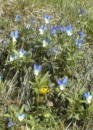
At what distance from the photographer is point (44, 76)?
3.81 metres

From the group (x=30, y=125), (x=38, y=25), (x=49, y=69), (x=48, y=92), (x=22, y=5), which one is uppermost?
(x=22, y=5)

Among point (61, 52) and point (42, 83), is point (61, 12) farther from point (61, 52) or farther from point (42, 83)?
point (42, 83)

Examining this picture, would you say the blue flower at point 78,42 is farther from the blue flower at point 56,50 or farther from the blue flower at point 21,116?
the blue flower at point 21,116

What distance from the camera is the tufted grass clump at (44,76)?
3.76 metres

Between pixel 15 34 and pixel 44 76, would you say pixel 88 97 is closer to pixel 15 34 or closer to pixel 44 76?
pixel 44 76

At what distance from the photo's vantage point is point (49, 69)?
4012 millimetres

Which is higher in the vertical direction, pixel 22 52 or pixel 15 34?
pixel 15 34

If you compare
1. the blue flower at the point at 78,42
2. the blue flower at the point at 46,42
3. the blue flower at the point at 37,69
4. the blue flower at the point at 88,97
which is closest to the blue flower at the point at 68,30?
the blue flower at the point at 78,42

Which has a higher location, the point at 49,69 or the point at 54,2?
the point at 54,2

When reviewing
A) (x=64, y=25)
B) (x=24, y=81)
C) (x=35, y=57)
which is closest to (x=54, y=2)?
(x=64, y=25)

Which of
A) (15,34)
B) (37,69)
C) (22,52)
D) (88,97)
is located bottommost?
(88,97)

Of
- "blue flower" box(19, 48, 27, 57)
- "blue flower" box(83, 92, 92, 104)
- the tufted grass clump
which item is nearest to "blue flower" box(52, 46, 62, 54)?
the tufted grass clump

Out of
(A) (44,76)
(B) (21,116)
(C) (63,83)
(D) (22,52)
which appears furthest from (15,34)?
(B) (21,116)

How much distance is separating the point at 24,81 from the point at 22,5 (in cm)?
110
